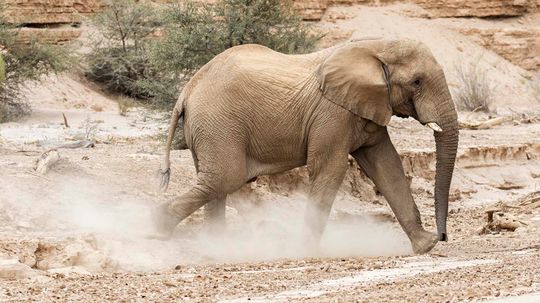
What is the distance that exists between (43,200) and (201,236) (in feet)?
5.57

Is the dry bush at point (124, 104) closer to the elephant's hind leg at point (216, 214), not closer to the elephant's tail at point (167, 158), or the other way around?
the elephant's tail at point (167, 158)

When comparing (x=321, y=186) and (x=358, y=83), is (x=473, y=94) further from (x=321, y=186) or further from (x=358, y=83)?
(x=321, y=186)

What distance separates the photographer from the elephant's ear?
43.6ft

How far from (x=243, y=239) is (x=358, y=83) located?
2089 mm

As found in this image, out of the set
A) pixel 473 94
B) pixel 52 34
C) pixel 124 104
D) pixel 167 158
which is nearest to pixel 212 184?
pixel 167 158

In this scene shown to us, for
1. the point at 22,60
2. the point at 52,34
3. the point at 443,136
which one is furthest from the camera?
the point at 52,34

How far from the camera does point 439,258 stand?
478 inches

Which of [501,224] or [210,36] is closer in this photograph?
[501,224]

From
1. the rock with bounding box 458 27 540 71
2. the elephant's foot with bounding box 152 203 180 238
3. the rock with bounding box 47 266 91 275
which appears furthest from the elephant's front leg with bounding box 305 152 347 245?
the rock with bounding box 458 27 540 71

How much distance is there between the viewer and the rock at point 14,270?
10.8 meters

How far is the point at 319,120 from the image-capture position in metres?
13.3

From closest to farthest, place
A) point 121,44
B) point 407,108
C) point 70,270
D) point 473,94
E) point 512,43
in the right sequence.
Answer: point 70,270, point 407,108, point 473,94, point 121,44, point 512,43

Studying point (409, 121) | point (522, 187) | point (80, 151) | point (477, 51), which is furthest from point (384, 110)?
point (477, 51)

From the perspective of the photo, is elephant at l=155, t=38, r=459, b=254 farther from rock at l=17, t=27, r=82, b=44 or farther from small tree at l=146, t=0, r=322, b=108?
rock at l=17, t=27, r=82, b=44
